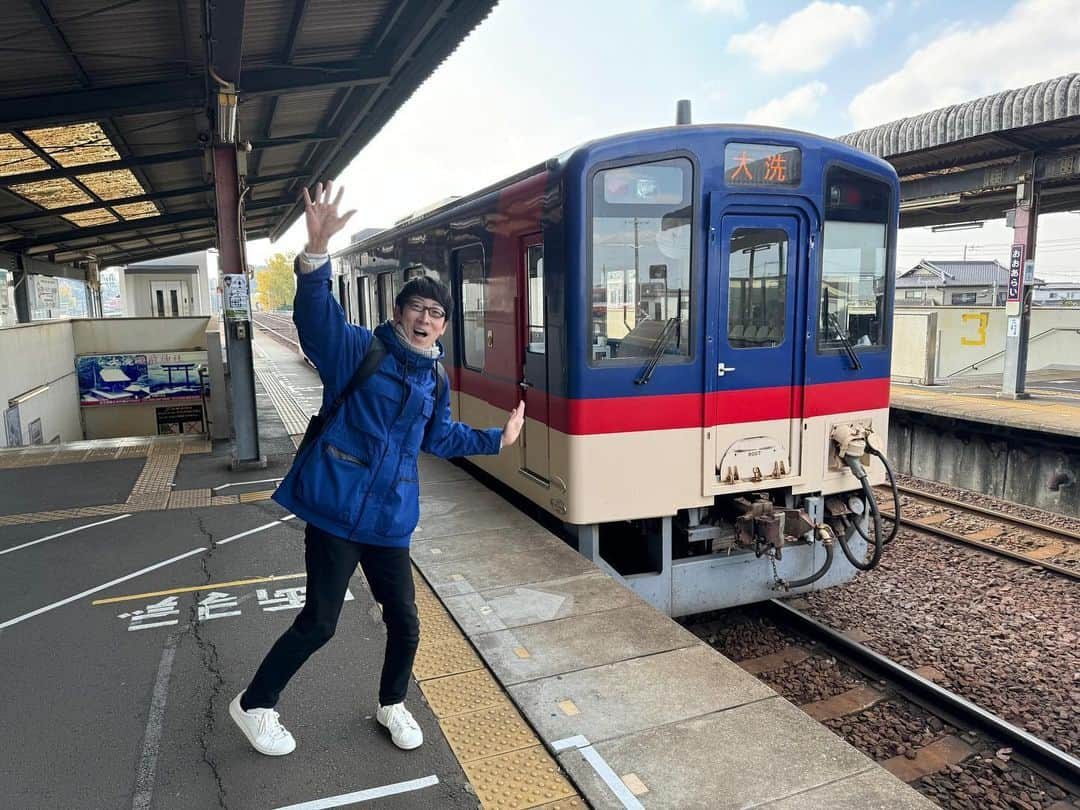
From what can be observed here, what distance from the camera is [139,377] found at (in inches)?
533

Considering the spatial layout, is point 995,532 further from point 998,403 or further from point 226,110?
point 226,110

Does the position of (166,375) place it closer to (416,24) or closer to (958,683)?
(416,24)

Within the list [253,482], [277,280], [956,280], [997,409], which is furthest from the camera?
[277,280]

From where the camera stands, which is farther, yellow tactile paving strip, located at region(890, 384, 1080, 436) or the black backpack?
yellow tactile paving strip, located at region(890, 384, 1080, 436)

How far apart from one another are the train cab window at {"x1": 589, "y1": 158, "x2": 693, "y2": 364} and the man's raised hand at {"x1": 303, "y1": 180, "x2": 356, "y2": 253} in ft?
7.02

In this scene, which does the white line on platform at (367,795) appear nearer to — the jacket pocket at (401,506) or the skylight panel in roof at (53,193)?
the jacket pocket at (401,506)

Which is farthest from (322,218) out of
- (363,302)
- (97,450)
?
(363,302)

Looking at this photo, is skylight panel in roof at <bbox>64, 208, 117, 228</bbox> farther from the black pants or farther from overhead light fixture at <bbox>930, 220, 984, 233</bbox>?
overhead light fixture at <bbox>930, 220, 984, 233</bbox>

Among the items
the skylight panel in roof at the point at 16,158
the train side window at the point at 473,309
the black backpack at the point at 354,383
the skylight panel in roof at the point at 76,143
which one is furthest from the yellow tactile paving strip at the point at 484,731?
the skylight panel in roof at the point at 16,158

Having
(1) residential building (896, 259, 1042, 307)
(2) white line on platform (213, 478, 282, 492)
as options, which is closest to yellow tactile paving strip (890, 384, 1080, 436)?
(2) white line on platform (213, 478, 282, 492)

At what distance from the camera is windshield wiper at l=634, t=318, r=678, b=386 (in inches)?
185

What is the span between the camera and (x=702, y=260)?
475cm

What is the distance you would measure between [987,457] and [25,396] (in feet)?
45.0

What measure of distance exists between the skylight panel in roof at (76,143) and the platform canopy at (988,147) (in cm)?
1097
